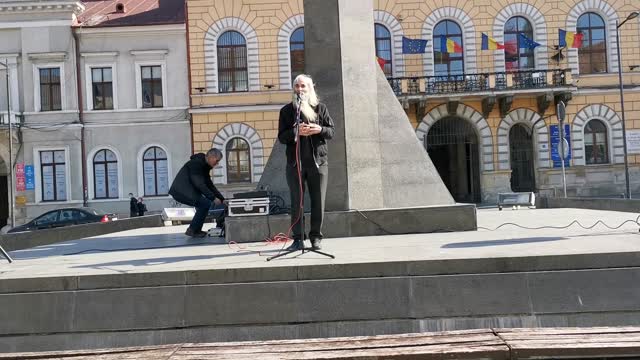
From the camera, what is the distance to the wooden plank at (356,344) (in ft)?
12.2

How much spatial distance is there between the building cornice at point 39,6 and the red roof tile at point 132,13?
3.37 ft

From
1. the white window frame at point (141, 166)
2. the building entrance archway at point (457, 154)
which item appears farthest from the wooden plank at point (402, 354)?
the white window frame at point (141, 166)

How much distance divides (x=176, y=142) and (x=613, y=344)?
32.4m

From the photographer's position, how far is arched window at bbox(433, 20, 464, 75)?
111 ft

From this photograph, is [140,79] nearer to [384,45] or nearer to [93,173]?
[93,173]

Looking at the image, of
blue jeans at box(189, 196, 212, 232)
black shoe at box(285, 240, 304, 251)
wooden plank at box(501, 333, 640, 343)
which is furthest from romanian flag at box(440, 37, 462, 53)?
wooden plank at box(501, 333, 640, 343)

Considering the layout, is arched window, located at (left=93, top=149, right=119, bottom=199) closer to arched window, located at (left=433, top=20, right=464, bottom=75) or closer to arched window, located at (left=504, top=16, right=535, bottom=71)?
arched window, located at (left=433, top=20, right=464, bottom=75)

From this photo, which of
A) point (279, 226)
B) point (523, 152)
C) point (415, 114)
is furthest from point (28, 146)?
point (279, 226)

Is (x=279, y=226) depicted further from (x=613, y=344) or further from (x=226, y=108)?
(x=226, y=108)

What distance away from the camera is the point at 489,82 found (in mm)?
32344

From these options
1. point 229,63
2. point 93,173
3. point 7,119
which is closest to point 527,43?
point 229,63

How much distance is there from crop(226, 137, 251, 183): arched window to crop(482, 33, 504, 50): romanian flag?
13545 mm

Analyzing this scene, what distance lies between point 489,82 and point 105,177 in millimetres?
21175

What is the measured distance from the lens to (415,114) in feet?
109
